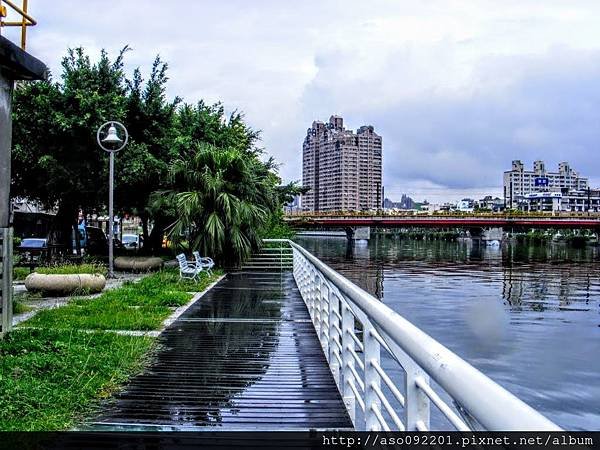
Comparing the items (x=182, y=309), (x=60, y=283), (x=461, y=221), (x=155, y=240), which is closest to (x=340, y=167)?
(x=461, y=221)

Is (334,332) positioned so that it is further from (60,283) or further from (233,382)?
(60,283)

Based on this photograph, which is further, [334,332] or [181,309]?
[181,309]

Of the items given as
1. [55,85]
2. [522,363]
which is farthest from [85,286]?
[55,85]

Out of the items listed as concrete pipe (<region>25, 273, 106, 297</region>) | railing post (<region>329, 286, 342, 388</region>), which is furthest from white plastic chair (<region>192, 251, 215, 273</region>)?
railing post (<region>329, 286, 342, 388</region>)

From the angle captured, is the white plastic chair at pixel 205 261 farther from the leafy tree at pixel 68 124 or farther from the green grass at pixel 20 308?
the green grass at pixel 20 308

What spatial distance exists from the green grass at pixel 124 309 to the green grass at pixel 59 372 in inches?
40.9

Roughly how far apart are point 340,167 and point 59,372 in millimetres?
137489

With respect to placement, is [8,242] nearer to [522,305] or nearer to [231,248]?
[231,248]

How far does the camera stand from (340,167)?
142m

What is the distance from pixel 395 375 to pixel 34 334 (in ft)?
18.3

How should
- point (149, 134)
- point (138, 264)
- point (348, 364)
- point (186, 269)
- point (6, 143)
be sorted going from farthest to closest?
1. point (149, 134)
2. point (138, 264)
3. point (186, 269)
4. point (6, 143)
5. point (348, 364)

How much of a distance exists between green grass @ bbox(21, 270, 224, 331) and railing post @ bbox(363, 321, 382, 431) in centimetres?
574

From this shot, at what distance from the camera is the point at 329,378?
6594mm

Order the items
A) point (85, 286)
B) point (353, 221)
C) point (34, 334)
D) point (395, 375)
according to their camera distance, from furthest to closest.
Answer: point (353, 221), point (85, 286), point (395, 375), point (34, 334)
